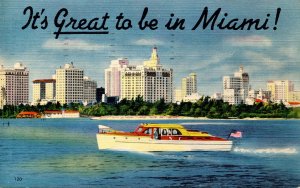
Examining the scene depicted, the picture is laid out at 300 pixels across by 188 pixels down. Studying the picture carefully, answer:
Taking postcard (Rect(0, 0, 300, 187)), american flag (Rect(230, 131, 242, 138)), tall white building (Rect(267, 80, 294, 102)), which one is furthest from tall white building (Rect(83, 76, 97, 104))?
tall white building (Rect(267, 80, 294, 102))

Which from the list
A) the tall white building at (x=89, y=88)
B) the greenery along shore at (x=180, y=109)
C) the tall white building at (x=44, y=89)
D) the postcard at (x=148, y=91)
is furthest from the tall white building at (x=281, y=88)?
the tall white building at (x=44, y=89)

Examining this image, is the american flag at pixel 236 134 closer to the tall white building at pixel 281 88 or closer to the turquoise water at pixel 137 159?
the turquoise water at pixel 137 159

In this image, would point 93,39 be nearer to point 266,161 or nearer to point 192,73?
point 192,73

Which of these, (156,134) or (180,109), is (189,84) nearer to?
(180,109)

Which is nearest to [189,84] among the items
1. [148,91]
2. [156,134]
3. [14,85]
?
[148,91]

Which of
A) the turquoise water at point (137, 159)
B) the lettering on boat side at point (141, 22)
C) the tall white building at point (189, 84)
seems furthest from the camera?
the tall white building at point (189, 84)

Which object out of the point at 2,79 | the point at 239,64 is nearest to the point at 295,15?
the point at 239,64
